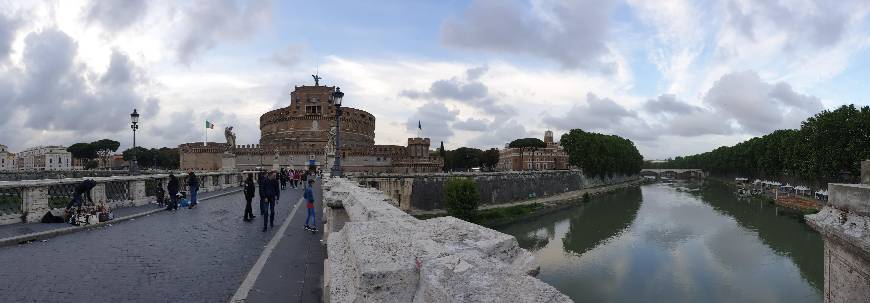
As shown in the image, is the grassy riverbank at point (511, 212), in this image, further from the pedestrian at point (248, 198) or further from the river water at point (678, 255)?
the pedestrian at point (248, 198)

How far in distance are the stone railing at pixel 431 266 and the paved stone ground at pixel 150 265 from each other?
6.23 ft

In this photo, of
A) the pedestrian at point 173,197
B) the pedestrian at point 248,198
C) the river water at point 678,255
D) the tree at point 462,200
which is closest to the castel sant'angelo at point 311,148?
the tree at point 462,200

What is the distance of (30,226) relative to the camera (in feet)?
28.4

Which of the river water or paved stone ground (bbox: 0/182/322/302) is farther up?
paved stone ground (bbox: 0/182/322/302)

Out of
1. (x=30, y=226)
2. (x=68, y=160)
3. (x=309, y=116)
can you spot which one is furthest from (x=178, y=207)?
(x=68, y=160)

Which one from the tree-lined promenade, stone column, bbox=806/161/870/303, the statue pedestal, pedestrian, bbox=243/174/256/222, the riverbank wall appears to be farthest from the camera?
the statue pedestal

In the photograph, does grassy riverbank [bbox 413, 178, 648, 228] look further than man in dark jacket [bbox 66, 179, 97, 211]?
Yes

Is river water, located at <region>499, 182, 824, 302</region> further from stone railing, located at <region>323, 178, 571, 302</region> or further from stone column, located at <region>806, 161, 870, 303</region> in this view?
stone railing, located at <region>323, 178, 571, 302</region>

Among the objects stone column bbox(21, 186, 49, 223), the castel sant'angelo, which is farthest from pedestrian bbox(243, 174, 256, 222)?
the castel sant'angelo

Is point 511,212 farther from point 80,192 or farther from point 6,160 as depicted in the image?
point 6,160

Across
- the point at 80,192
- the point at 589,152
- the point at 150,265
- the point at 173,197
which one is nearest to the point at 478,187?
the point at 589,152

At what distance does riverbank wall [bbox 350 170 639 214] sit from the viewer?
39.7m

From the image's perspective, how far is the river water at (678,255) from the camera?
18969mm

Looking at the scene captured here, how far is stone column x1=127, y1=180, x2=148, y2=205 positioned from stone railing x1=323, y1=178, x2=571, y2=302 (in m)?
12.0
